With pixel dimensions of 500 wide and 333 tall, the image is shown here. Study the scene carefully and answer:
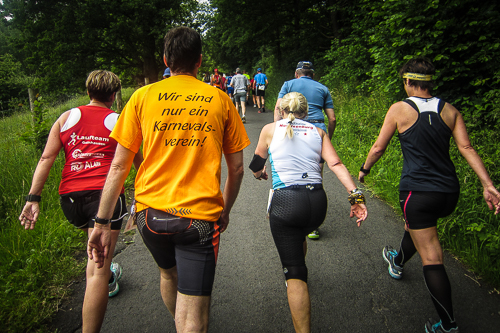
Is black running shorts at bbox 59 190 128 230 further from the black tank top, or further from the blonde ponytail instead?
the black tank top

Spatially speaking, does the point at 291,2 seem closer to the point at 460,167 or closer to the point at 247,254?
the point at 460,167

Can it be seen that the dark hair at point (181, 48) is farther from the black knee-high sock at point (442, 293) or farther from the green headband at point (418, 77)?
the black knee-high sock at point (442, 293)

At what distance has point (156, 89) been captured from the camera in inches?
65.0

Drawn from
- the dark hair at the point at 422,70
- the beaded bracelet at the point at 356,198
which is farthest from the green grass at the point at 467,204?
the beaded bracelet at the point at 356,198

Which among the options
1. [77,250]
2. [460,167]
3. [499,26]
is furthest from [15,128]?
[499,26]

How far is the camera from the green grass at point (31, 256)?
2.63 metres

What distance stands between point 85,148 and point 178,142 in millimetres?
1225

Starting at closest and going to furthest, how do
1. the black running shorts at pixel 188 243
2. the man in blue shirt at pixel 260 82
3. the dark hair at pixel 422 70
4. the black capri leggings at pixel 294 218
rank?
the black running shorts at pixel 188 243 → the black capri leggings at pixel 294 218 → the dark hair at pixel 422 70 → the man in blue shirt at pixel 260 82

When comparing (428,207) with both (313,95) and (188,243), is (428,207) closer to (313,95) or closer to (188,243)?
(188,243)

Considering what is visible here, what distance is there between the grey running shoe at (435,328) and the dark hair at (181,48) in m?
2.59

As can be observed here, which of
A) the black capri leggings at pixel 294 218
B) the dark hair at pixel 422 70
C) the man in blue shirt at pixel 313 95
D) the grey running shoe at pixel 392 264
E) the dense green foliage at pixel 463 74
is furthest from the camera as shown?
the man in blue shirt at pixel 313 95

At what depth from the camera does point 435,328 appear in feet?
7.52

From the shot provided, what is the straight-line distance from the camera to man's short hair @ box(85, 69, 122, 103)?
2.48 metres

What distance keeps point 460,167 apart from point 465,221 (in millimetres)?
945
